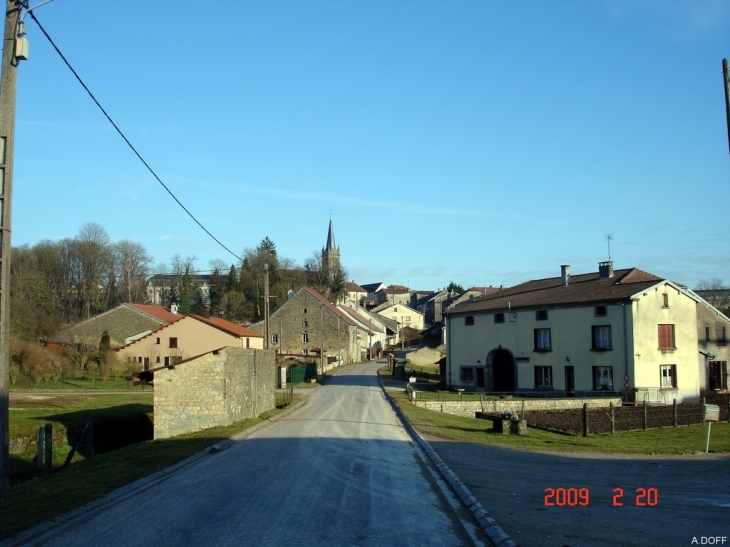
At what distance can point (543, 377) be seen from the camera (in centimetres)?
4116

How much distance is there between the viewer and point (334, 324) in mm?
74438

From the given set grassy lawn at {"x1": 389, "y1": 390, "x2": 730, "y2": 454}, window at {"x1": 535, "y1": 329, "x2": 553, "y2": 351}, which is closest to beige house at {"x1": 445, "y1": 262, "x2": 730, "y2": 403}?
window at {"x1": 535, "y1": 329, "x2": 553, "y2": 351}

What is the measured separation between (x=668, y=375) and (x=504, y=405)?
10.6 meters

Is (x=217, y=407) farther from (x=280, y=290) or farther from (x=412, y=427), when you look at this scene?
(x=280, y=290)

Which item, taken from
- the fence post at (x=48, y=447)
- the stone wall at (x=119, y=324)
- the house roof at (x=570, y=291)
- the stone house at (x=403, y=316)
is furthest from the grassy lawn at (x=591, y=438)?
the stone house at (x=403, y=316)

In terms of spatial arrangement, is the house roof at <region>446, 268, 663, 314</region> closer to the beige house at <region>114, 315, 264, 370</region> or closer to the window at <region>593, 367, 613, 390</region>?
the window at <region>593, 367, 613, 390</region>

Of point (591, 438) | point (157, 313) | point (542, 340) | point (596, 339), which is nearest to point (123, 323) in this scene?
point (157, 313)

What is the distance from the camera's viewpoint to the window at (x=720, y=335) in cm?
4378

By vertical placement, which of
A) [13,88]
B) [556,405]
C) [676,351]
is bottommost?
[556,405]

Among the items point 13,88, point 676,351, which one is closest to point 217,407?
point 13,88

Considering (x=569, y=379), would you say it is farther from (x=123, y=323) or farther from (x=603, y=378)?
(x=123, y=323)

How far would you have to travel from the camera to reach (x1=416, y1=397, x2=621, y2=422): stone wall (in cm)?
3550

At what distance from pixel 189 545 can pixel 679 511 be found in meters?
7.39

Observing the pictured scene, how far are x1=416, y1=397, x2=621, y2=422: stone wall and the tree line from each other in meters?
27.9
